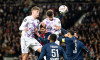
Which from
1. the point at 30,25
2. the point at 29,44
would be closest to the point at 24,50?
the point at 29,44

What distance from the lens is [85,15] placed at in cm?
2130

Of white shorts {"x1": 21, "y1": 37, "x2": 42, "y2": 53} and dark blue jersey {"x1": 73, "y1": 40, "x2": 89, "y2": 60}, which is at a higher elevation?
white shorts {"x1": 21, "y1": 37, "x2": 42, "y2": 53}

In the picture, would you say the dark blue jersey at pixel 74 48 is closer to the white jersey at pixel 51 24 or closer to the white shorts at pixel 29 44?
the white jersey at pixel 51 24

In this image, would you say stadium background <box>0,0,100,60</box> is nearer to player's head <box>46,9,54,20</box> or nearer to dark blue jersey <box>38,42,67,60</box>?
player's head <box>46,9,54,20</box>

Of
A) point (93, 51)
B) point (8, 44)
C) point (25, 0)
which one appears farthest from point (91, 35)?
point (25, 0)

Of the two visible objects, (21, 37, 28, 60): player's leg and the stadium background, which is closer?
(21, 37, 28, 60): player's leg

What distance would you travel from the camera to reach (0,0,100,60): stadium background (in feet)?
56.2

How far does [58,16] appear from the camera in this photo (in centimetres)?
1998

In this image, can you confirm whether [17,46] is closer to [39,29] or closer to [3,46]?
[3,46]

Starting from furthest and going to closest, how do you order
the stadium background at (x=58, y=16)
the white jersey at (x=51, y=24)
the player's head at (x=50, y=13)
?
the stadium background at (x=58, y=16)
the white jersey at (x=51, y=24)
the player's head at (x=50, y=13)

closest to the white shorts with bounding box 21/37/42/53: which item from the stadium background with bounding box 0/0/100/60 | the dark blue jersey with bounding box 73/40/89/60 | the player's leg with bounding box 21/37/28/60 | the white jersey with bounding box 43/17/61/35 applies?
A: the player's leg with bounding box 21/37/28/60

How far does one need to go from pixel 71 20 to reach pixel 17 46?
5.36 meters

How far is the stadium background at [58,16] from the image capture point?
56.2ft

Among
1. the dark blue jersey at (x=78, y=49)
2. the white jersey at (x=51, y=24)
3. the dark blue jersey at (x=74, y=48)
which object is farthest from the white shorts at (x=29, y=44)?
the dark blue jersey at (x=78, y=49)
